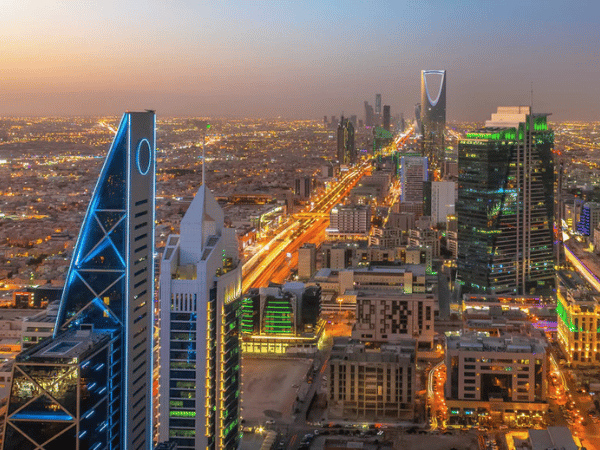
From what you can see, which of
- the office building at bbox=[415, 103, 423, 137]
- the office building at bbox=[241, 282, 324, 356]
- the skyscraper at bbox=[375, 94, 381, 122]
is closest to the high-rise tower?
the skyscraper at bbox=[375, 94, 381, 122]

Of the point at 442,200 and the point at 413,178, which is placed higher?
the point at 413,178

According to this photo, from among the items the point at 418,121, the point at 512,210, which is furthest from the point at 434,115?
the point at 512,210

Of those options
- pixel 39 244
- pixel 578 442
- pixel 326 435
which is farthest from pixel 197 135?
pixel 578 442

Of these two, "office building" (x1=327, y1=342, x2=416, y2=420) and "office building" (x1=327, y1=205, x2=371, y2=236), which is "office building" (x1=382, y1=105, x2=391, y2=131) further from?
"office building" (x1=327, y1=342, x2=416, y2=420)

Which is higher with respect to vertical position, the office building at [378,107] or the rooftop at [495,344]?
the office building at [378,107]

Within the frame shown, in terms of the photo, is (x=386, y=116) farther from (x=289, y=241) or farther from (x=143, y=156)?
(x=143, y=156)

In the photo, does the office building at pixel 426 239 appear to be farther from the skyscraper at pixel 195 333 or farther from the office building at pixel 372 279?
the skyscraper at pixel 195 333

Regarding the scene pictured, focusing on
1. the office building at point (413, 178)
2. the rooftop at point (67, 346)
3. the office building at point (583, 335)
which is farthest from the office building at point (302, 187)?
the rooftop at point (67, 346)
